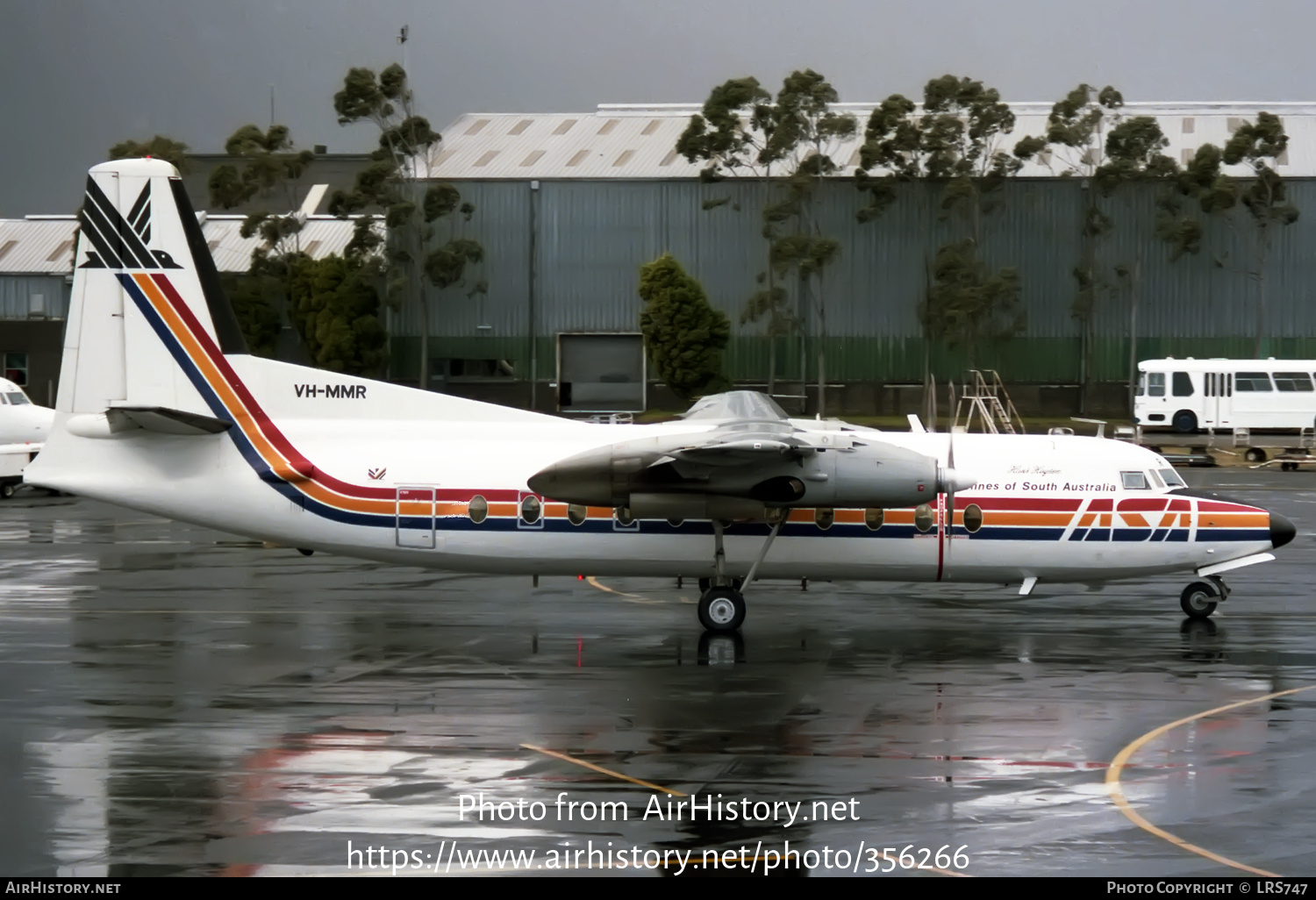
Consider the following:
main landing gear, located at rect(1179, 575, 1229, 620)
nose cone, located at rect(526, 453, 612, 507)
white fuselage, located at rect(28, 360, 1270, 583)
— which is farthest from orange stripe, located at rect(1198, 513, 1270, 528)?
nose cone, located at rect(526, 453, 612, 507)

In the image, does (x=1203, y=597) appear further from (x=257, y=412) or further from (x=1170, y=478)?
(x=257, y=412)

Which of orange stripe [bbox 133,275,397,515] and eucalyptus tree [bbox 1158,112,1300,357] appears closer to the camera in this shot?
orange stripe [bbox 133,275,397,515]

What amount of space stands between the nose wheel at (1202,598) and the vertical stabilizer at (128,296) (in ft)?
45.7

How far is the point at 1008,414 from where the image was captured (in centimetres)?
6372

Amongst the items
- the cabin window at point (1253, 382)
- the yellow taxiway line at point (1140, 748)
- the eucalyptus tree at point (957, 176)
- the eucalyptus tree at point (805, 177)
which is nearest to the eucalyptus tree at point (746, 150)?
the eucalyptus tree at point (805, 177)

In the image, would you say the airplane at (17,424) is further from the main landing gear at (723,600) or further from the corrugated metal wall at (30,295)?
the corrugated metal wall at (30,295)

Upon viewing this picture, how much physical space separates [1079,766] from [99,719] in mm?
9460

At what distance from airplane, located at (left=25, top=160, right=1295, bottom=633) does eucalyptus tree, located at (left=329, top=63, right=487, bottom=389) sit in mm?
47318

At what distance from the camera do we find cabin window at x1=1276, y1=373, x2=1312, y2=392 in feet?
176

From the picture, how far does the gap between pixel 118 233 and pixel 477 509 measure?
240 inches

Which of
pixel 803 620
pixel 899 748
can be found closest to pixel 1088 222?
pixel 803 620

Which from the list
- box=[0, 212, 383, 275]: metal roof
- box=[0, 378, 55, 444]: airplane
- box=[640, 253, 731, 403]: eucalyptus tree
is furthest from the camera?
box=[0, 212, 383, 275]: metal roof

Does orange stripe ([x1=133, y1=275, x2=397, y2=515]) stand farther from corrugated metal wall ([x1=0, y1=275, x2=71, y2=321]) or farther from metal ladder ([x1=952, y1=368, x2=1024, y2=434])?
corrugated metal wall ([x1=0, y1=275, x2=71, y2=321])

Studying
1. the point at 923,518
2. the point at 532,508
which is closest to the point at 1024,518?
the point at 923,518
